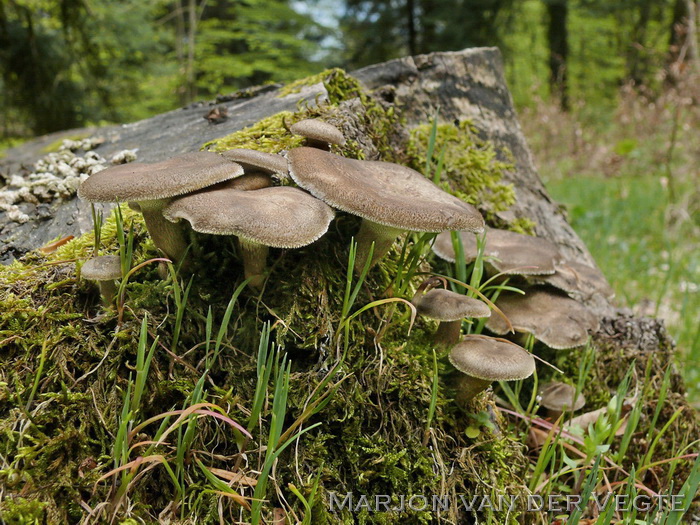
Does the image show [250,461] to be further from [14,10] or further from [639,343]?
[14,10]

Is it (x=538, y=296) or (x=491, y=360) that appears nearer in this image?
(x=491, y=360)

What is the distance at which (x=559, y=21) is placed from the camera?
54.4 feet

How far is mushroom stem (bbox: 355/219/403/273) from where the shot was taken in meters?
2.16

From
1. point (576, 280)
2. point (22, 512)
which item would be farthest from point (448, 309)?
point (22, 512)

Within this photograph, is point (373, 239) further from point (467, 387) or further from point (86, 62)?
point (86, 62)

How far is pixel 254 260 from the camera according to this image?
6.47 ft

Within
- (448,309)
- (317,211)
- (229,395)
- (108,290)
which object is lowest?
(229,395)

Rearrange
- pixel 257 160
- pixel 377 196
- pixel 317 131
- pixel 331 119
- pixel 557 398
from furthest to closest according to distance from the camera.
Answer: pixel 331 119, pixel 557 398, pixel 317 131, pixel 257 160, pixel 377 196

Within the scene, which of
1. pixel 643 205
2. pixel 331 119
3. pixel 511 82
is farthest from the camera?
pixel 511 82

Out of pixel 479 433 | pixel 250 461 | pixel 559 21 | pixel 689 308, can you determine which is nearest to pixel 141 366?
pixel 250 461

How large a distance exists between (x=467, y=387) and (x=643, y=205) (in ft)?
22.4

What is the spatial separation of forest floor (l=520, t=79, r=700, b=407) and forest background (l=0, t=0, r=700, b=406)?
0.10 ft

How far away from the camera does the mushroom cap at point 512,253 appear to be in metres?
2.66

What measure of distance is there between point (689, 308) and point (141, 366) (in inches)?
190
